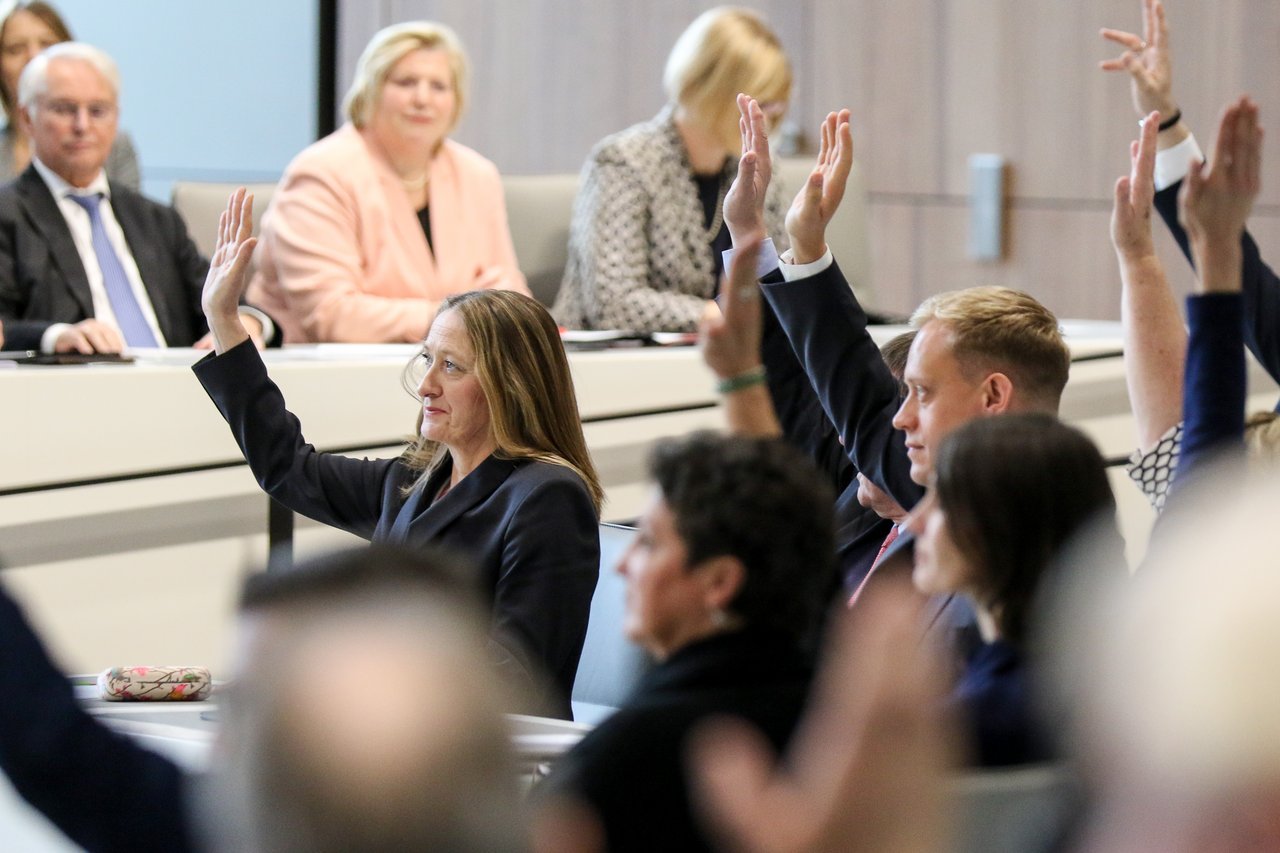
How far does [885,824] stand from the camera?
881 millimetres

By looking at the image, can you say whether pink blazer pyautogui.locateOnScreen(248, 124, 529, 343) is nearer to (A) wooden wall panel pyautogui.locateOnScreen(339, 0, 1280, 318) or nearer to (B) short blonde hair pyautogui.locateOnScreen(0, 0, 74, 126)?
(B) short blonde hair pyautogui.locateOnScreen(0, 0, 74, 126)

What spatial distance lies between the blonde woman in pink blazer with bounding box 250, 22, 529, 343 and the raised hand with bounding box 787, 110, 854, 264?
71.9 inches

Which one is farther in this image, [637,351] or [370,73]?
[370,73]

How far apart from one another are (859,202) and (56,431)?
257 centimetres

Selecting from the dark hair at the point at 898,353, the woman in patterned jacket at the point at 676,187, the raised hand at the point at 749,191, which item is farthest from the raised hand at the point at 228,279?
the woman in patterned jacket at the point at 676,187

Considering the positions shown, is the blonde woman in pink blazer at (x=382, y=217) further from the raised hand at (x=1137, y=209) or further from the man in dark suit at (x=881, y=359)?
the raised hand at (x=1137, y=209)

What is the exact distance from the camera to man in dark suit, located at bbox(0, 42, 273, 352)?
142 inches

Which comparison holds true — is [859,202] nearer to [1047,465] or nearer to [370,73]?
[370,73]

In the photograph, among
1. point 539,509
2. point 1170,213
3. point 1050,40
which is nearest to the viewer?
point 539,509

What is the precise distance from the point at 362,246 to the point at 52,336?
2.86 ft

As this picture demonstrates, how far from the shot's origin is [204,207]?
428 centimetres

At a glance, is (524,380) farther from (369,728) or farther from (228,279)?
(369,728)

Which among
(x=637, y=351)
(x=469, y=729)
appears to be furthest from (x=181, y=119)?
(x=469, y=729)

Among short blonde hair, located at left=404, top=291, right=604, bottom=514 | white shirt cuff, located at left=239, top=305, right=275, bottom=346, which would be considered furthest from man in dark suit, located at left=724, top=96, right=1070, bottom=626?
white shirt cuff, located at left=239, top=305, right=275, bottom=346
